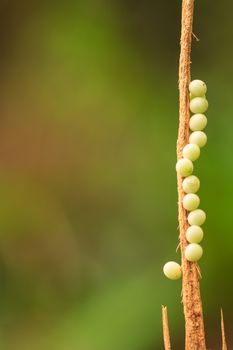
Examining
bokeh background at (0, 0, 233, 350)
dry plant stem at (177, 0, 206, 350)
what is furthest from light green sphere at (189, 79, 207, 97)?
bokeh background at (0, 0, 233, 350)

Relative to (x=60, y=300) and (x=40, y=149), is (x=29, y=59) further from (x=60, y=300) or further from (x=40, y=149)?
(x=60, y=300)

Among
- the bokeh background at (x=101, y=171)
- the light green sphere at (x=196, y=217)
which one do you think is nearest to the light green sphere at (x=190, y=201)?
the light green sphere at (x=196, y=217)

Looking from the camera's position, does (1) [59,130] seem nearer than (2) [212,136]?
No

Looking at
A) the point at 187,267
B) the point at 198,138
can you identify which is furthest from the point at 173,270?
the point at 198,138

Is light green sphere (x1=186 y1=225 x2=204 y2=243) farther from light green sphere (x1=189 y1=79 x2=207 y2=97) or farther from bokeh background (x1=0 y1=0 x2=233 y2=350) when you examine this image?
bokeh background (x1=0 y1=0 x2=233 y2=350)

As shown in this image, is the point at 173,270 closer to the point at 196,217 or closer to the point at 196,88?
the point at 196,217

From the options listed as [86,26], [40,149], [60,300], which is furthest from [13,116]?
[60,300]
